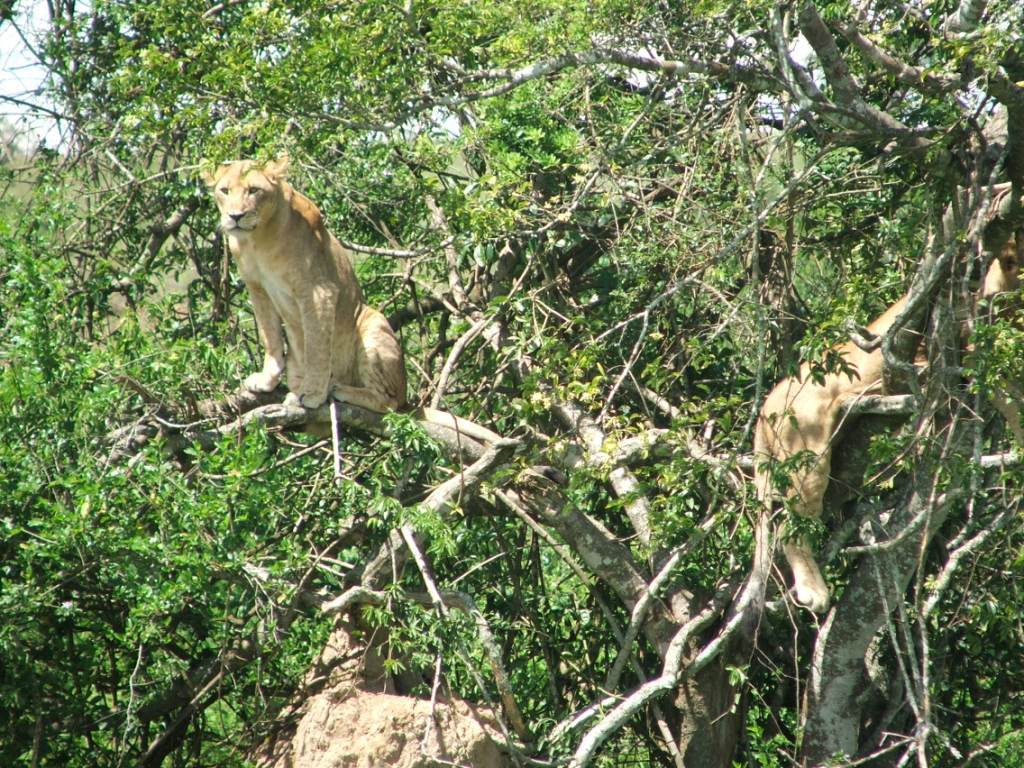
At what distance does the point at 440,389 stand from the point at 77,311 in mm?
2384

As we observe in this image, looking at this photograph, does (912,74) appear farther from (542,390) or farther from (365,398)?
(365,398)

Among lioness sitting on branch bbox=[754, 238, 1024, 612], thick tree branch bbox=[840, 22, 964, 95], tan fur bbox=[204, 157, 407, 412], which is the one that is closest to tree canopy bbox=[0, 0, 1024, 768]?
thick tree branch bbox=[840, 22, 964, 95]

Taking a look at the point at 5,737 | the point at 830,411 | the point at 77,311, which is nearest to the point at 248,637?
the point at 5,737

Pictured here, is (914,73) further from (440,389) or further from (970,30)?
(440,389)

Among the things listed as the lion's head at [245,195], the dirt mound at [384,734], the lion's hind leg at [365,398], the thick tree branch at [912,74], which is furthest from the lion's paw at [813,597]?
the lion's head at [245,195]

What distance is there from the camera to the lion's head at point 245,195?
6719 mm

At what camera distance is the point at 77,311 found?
7.30 m

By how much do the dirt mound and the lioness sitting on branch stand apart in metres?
1.85

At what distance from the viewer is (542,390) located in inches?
244

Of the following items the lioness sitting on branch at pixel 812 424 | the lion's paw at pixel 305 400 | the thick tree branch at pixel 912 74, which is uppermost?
the thick tree branch at pixel 912 74

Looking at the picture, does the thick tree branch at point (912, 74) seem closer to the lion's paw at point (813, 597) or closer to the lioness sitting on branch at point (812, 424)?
the lioness sitting on branch at point (812, 424)

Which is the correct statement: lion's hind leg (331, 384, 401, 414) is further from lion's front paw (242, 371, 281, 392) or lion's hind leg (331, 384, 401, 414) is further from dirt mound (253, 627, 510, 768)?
dirt mound (253, 627, 510, 768)

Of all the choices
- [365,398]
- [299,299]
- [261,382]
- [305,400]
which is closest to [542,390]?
[365,398]

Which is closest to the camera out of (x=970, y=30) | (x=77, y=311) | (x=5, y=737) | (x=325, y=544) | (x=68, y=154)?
(x=970, y=30)
